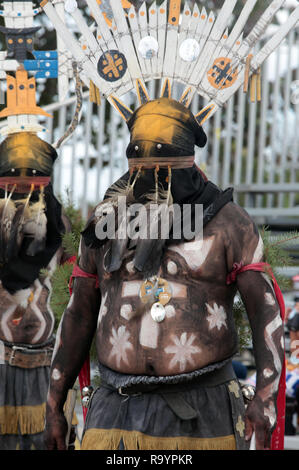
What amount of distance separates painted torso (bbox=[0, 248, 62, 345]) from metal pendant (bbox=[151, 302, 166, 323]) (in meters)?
1.67

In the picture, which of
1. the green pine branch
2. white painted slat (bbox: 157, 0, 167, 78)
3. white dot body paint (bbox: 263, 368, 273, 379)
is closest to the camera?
white dot body paint (bbox: 263, 368, 273, 379)

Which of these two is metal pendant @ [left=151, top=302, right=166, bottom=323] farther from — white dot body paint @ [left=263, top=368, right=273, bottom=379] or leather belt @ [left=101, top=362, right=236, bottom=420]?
white dot body paint @ [left=263, top=368, right=273, bottom=379]

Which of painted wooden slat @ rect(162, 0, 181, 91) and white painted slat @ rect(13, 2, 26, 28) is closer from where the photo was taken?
painted wooden slat @ rect(162, 0, 181, 91)

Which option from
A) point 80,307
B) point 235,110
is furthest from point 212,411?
point 235,110

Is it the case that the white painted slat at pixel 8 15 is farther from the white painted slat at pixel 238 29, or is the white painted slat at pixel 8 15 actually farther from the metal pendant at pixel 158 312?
the metal pendant at pixel 158 312

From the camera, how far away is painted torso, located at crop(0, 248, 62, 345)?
4832mm

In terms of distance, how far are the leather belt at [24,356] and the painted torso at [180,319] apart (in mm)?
1585

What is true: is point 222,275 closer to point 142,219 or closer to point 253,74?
point 142,219

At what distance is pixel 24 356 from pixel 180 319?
188cm

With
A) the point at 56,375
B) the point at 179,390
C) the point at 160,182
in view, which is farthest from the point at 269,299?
the point at 56,375

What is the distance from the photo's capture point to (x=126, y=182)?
3525 millimetres

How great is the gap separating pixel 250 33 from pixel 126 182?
2.90 ft

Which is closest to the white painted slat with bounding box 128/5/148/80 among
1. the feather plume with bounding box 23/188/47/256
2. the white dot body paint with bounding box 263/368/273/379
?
the feather plume with bounding box 23/188/47/256

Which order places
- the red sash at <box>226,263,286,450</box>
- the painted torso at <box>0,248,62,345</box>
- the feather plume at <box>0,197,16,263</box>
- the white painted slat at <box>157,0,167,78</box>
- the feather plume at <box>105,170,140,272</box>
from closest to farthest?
the red sash at <box>226,263,286,450</box>, the feather plume at <box>105,170,140,272</box>, the white painted slat at <box>157,0,167,78</box>, the feather plume at <box>0,197,16,263</box>, the painted torso at <box>0,248,62,345</box>
